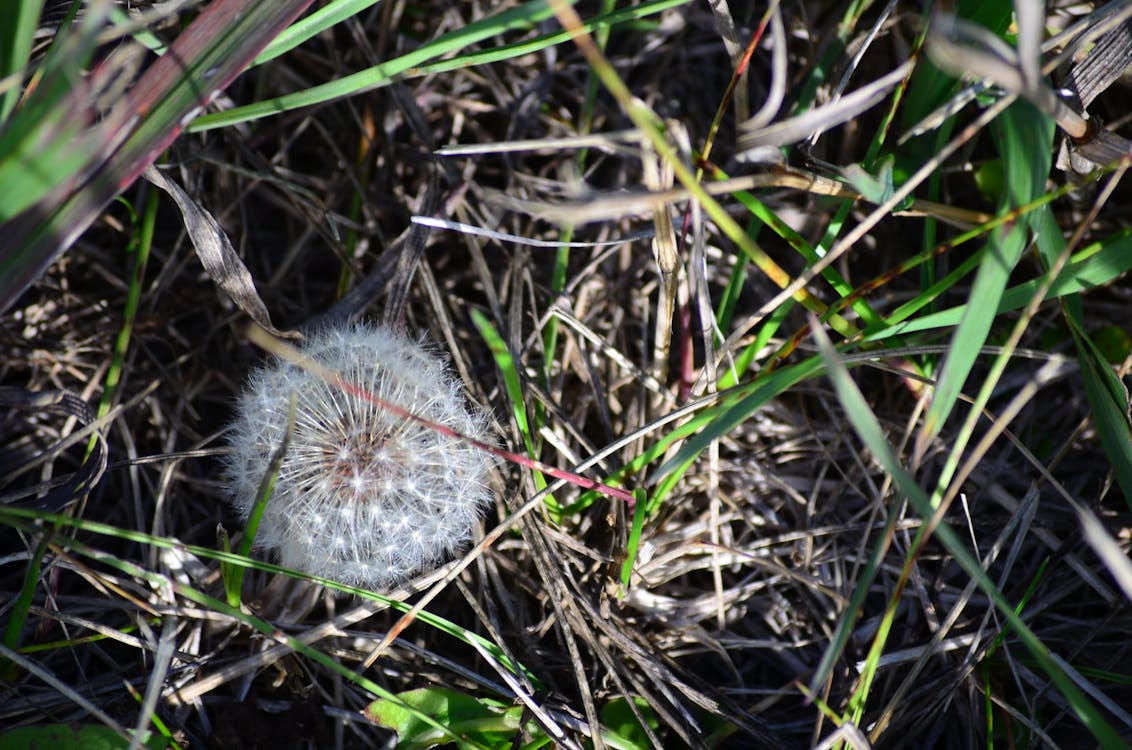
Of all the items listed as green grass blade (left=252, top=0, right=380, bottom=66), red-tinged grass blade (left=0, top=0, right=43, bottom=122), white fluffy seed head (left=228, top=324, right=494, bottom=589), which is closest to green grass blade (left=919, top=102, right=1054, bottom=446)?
white fluffy seed head (left=228, top=324, right=494, bottom=589)

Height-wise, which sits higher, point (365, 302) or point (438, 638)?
point (365, 302)

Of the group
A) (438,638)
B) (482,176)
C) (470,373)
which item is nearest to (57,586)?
(438,638)

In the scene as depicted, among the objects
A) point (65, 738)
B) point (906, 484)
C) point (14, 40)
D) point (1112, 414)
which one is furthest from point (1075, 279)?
point (65, 738)

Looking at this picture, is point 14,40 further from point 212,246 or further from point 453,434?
point 453,434

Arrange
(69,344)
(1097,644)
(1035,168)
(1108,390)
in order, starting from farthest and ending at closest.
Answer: (69,344) < (1097,644) < (1108,390) < (1035,168)

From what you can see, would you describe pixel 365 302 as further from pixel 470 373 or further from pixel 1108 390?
pixel 1108 390

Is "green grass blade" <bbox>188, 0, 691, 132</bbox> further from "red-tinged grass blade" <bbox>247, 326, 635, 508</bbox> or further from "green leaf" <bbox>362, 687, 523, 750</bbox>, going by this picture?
"green leaf" <bbox>362, 687, 523, 750</bbox>

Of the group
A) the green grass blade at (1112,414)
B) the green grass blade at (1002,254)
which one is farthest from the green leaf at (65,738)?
the green grass blade at (1112,414)
